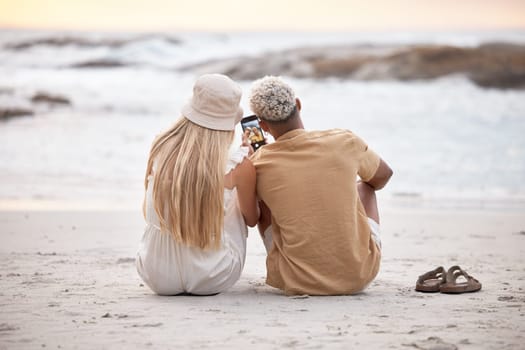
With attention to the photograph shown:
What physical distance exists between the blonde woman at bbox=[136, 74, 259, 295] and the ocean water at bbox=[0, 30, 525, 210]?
384cm

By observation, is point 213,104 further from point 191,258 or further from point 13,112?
point 13,112

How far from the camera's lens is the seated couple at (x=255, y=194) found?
11.4 ft

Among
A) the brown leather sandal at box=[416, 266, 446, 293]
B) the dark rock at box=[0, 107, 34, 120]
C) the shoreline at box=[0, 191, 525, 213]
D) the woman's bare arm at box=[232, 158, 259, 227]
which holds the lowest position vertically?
the shoreline at box=[0, 191, 525, 213]

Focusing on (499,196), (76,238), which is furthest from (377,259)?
(499,196)

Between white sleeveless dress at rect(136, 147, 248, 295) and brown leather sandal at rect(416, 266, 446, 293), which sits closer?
white sleeveless dress at rect(136, 147, 248, 295)

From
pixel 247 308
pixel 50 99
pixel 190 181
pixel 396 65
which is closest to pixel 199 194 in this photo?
pixel 190 181

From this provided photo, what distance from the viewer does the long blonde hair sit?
3.47 m

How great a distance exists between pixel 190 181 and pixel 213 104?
0.37 meters

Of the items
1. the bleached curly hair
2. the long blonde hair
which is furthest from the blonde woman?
the bleached curly hair

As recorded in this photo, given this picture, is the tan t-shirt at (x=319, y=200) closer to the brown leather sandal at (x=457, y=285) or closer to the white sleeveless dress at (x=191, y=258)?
the white sleeveless dress at (x=191, y=258)

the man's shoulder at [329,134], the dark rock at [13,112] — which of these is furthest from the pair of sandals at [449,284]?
the dark rock at [13,112]

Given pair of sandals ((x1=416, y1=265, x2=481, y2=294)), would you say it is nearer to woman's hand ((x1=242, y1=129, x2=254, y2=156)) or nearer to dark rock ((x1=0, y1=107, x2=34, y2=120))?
woman's hand ((x1=242, y1=129, x2=254, y2=156))

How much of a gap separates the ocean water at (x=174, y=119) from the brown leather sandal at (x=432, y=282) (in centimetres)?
389

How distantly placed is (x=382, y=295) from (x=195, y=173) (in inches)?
44.9
